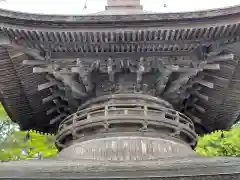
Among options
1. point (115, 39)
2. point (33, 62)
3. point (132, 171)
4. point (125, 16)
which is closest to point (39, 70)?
point (33, 62)

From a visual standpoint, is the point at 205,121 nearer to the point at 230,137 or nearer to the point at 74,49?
the point at 74,49

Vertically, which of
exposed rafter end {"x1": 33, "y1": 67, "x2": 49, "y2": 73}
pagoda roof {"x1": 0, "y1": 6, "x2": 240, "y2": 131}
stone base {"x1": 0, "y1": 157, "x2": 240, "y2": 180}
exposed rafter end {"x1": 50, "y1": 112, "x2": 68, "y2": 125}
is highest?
pagoda roof {"x1": 0, "y1": 6, "x2": 240, "y2": 131}

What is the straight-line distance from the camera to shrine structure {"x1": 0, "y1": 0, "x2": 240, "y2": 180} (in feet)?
18.7

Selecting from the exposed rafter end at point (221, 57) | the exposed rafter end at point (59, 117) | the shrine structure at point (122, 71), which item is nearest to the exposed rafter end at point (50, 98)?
the shrine structure at point (122, 71)

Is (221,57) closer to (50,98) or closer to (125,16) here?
(125,16)

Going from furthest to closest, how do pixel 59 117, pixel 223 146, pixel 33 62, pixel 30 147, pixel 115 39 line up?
pixel 223 146 < pixel 30 147 < pixel 59 117 < pixel 33 62 < pixel 115 39

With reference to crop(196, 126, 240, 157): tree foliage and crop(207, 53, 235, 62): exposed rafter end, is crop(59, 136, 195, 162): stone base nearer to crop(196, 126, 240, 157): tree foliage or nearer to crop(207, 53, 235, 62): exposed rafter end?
crop(207, 53, 235, 62): exposed rafter end

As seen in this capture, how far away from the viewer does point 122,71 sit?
260 inches

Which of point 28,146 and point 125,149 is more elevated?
point 28,146

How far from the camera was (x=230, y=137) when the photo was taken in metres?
12.9

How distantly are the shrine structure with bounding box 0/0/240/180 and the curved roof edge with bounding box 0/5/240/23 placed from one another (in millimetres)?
16

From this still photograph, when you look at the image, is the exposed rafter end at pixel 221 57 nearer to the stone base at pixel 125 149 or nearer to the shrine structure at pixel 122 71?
the shrine structure at pixel 122 71

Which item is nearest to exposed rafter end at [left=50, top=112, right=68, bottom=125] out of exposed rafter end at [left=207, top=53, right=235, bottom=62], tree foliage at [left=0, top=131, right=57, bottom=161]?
exposed rafter end at [left=207, top=53, right=235, bottom=62]

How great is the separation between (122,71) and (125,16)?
3.85 ft
